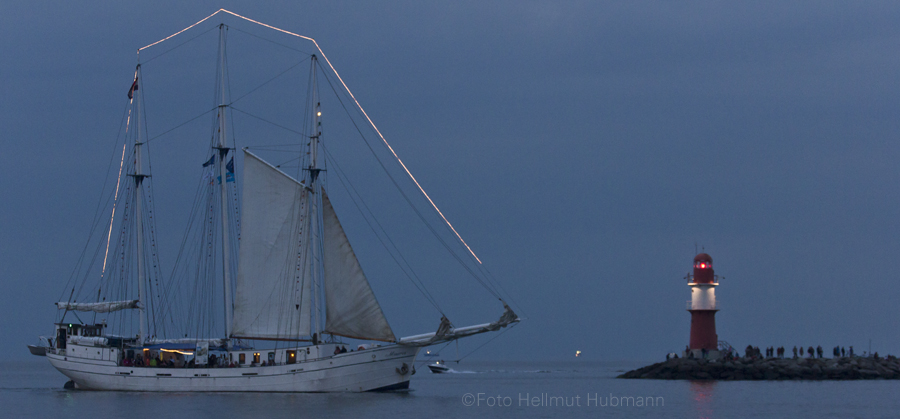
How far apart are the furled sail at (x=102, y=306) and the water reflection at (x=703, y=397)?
33.4 meters

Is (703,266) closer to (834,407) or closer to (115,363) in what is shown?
(834,407)

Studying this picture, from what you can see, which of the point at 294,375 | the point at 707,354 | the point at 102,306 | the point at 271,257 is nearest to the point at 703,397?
the point at 707,354

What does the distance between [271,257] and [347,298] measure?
18.5 feet

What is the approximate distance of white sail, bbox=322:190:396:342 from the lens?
5144 cm

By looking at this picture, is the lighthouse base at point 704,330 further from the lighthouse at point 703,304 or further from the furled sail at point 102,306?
the furled sail at point 102,306

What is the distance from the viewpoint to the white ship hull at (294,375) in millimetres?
50531

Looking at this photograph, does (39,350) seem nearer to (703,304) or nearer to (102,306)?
(102,306)

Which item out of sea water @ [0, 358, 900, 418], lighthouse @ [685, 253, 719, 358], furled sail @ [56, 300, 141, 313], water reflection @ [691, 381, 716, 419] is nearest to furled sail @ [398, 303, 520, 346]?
sea water @ [0, 358, 900, 418]

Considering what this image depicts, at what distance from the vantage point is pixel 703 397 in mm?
58094

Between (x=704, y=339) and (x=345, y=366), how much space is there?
3250cm

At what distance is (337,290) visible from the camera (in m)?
51.9

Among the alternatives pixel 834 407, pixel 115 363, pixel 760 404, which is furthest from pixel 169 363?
pixel 834 407

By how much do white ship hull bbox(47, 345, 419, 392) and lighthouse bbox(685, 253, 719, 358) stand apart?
2688 centimetres

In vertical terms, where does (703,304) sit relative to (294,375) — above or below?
above
